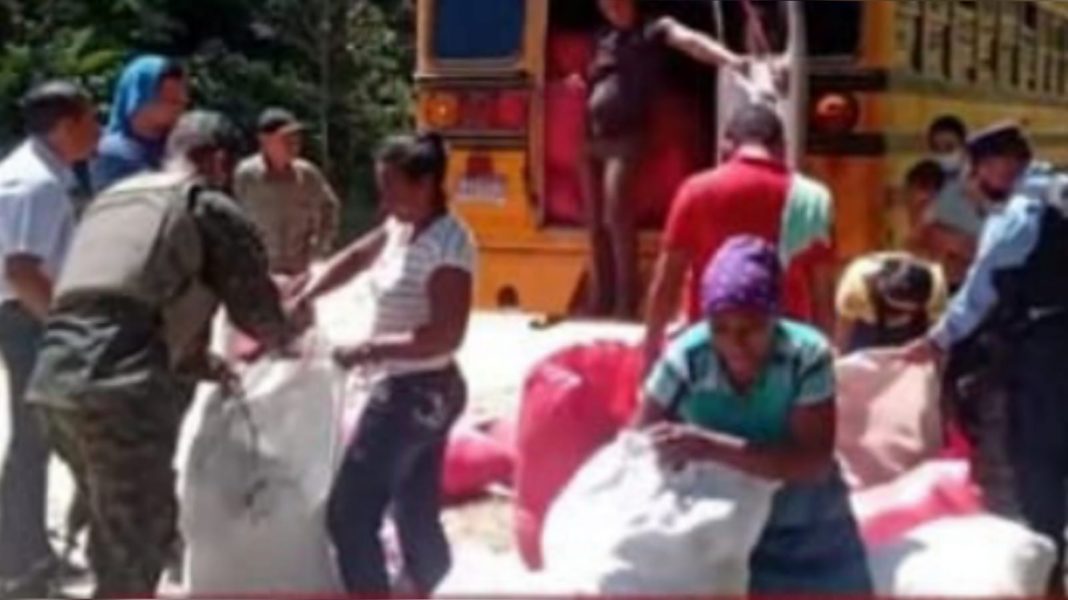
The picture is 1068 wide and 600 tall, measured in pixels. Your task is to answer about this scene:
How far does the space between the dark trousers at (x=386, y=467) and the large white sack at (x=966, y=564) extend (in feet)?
3.70

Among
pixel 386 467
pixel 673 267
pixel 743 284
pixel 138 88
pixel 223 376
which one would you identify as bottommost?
pixel 386 467

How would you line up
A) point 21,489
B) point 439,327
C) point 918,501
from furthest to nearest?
point 21,489
point 918,501
point 439,327

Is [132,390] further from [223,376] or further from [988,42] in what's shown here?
[988,42]

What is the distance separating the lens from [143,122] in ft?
24.8

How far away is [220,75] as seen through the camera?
24.6 metres

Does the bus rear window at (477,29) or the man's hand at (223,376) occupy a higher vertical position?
the bus rear window at (477,29)

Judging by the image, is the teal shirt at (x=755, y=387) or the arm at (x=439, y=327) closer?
the teal shirt at (x=755, y=387)

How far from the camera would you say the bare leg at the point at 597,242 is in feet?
33.2

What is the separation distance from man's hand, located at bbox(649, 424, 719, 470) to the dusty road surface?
2.19 metres

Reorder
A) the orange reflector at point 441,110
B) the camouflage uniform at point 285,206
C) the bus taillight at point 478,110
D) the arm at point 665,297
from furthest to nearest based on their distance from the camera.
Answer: the orange reflector at point 441,110 → the bus taillight at point 478,110 → the camouflage uniform at point 285,206 → the arm at point 665,297

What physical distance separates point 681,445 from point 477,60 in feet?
19.8

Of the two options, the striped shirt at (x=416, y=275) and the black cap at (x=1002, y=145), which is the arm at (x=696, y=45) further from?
the striped shirt at (x=416, y=275)

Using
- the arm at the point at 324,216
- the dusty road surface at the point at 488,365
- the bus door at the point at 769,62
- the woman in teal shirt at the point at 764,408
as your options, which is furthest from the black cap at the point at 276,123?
the woman in teal shirt at the point at 764,408

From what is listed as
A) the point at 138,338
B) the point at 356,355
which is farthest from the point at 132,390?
the point at 356,355
